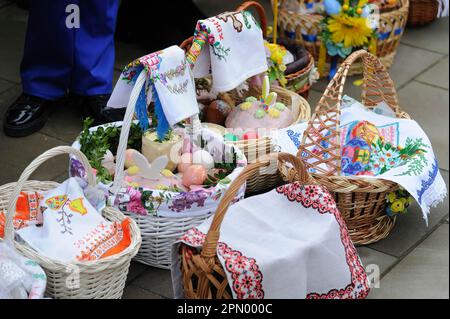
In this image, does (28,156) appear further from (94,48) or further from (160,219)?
(160,219)

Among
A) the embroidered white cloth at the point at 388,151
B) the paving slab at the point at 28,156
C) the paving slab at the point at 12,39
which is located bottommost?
the paving slab at the point at 12,39

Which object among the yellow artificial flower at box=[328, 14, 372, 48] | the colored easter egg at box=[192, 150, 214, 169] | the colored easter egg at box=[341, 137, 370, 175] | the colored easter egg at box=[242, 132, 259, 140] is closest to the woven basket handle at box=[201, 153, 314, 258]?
the colored easter egg at box=[192, 150, 214, 169]

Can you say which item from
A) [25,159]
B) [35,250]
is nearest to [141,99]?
[35,250]

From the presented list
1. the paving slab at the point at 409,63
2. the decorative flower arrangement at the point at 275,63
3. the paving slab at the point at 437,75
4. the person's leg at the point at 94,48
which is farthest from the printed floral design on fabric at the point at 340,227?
the paving slab at the point at 437,75

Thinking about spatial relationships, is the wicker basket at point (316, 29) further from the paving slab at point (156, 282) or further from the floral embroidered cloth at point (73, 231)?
the floral embroidered cloth at point (73, 231)

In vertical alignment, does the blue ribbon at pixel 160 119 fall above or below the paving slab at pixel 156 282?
above

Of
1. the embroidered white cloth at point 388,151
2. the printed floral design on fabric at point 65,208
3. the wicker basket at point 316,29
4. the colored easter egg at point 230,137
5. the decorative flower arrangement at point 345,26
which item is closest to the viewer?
the printed floral design on fabric at point 65,208

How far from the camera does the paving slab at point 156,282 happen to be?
282 centimetres

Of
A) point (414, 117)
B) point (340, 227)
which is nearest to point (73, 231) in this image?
point (340, 227)

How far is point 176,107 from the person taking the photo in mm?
2834

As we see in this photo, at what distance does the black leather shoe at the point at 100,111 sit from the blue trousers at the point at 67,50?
3 centimetres

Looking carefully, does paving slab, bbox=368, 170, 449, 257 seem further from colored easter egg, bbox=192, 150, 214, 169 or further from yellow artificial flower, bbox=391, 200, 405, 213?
colored easter egg, bbox=192, 150, 214, 169

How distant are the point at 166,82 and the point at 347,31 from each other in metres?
1.66

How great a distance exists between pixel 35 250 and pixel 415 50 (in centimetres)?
305
